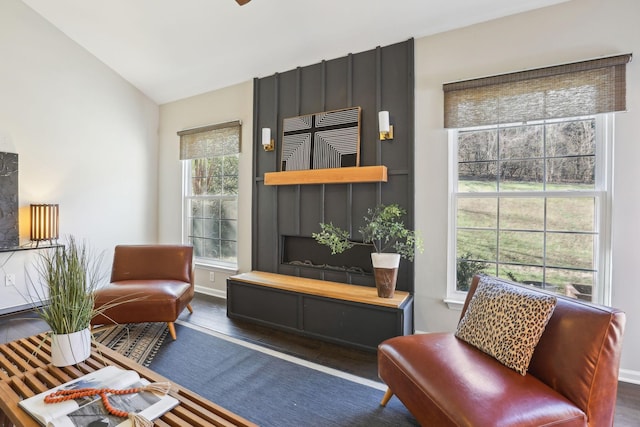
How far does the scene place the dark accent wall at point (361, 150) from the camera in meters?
2.75

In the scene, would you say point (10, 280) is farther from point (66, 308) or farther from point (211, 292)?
point (66, 308)

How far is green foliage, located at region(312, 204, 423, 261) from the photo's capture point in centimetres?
255

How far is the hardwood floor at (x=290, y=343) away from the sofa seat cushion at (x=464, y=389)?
62 centimetres

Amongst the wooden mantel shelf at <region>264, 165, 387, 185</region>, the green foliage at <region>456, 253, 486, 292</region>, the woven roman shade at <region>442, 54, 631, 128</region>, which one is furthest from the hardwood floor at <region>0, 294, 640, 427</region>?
the woven roman shade at <region>442, 54, 631, 128</region>

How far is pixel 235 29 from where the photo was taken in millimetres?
2979

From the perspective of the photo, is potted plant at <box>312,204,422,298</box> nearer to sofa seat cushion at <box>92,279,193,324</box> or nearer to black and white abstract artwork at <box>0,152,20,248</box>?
sofa seat cushion at <box>92,279,193,324</box>

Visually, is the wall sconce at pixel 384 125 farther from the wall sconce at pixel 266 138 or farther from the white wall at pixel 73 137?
the white wall at pixel 73 137

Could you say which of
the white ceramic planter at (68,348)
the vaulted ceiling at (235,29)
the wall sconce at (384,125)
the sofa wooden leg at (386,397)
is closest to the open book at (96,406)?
the white ceramic planter at (68,348)

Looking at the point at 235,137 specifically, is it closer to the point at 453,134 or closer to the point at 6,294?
the point at 453,134

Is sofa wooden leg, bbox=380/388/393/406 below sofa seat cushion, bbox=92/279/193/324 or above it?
below

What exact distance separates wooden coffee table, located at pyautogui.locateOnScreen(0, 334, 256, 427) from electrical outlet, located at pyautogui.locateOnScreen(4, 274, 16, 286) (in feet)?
7.32

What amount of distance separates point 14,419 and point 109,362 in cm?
39

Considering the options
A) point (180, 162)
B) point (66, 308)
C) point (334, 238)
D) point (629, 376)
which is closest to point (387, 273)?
point (334, 238)

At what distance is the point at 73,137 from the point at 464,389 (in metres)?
4.63
